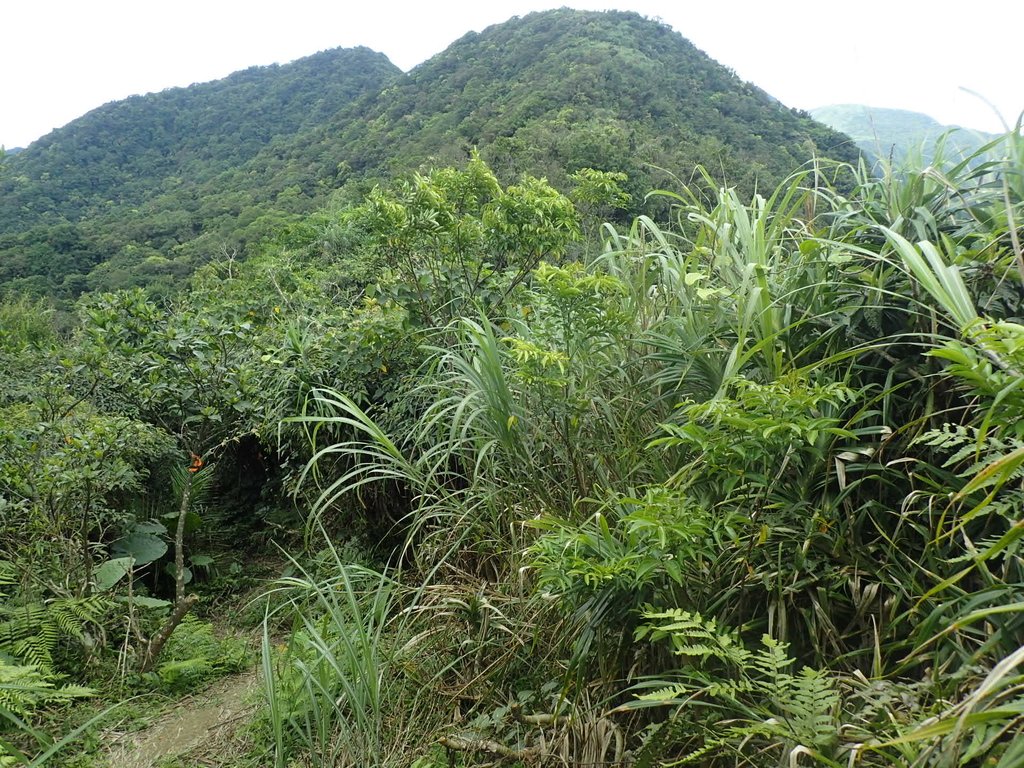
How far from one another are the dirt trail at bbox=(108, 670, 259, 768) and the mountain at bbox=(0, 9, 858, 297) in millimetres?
10356

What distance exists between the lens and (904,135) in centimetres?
215

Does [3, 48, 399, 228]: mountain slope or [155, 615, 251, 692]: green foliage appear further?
[3, 48, 399, 228]: mountain slope

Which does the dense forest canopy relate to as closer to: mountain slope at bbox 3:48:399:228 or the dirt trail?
the dirt trail

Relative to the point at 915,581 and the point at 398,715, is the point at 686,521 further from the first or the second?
the point at 398,715

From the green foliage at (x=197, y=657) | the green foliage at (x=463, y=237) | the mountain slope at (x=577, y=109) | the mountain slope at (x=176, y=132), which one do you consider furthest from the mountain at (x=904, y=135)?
the mountain slope at (x=176, y=132)

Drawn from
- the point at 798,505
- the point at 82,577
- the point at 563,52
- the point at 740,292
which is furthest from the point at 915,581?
the point at 563,52

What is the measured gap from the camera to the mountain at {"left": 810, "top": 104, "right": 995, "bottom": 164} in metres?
2.00

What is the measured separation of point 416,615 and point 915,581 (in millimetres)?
1605

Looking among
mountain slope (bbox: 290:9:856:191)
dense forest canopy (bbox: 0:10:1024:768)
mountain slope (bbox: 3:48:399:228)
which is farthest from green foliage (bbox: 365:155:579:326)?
mountain slope (bbox: 3:48:399:228)

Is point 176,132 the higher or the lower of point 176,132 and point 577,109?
the higher

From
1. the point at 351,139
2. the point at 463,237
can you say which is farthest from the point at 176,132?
the point at 463,237

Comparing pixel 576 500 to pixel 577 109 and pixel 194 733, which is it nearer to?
pixel 194 733

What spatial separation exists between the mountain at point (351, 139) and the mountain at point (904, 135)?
9.42 metres

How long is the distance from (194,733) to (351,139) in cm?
3526
